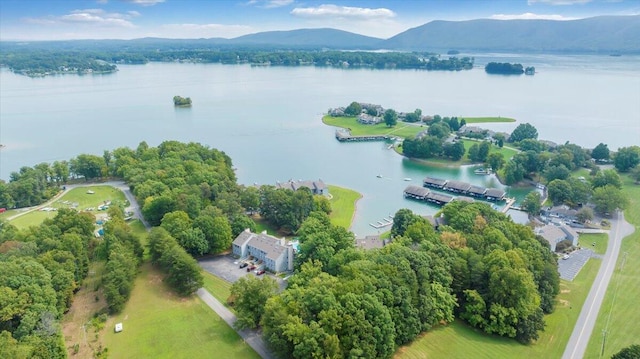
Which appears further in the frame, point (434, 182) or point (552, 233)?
point (434, 182)

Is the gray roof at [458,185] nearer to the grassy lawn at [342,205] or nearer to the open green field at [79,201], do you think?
the grassy lawn at [342,205]

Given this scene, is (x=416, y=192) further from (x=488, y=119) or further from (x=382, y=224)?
(x=488, y=119)

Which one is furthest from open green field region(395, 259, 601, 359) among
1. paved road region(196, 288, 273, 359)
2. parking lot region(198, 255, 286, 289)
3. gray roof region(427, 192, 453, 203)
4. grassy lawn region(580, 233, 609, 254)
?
gray roof region(427, 192, 453, 203)

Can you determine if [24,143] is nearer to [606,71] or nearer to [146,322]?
[146,322]

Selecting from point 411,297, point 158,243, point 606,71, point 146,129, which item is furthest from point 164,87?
point 606,71

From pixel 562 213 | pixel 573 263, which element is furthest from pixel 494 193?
pixel 573 263

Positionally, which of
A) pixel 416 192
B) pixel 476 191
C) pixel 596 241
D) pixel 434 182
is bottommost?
pixel 596 241

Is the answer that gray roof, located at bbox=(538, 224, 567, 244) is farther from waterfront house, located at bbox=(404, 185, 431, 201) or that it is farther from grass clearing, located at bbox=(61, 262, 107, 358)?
grass clearing, located at bbox=(61, 262, 107, 358)

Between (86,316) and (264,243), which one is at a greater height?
(264,243)
